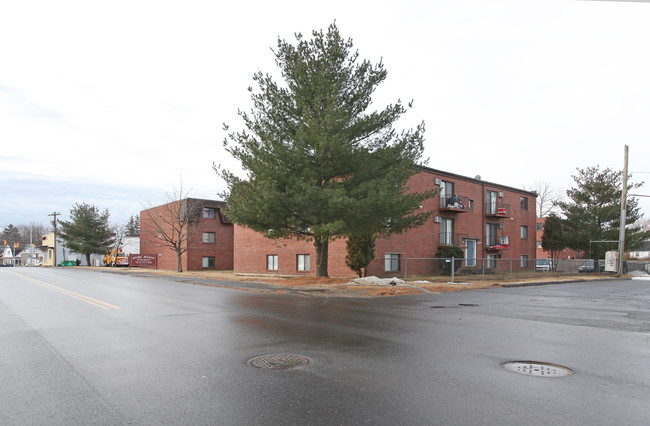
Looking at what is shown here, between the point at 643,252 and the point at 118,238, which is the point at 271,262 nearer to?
the point at 118,238

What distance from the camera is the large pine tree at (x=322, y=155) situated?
17766mm

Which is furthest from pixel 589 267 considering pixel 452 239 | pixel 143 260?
pixel 143 260

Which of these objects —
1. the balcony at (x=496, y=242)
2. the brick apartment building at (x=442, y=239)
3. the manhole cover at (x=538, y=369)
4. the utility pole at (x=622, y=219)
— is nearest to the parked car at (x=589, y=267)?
the utility pole at (x=622, y=219)

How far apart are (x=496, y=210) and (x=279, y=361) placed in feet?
118

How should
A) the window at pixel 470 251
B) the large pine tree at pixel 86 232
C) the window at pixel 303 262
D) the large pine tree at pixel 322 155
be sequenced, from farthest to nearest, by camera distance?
the large pine tree at pixel 86 232 → the window at pixel 470 251 → the window at pixel 303 262 → the large pine tree at pixel 322 155

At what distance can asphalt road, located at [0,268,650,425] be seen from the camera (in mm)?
4105

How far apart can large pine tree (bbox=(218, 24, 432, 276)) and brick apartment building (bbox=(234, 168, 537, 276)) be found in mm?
7195

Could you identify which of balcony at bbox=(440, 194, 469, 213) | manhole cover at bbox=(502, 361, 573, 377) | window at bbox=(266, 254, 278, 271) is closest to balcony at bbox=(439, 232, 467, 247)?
balcony at bbox=(440, 194, 469, 213)

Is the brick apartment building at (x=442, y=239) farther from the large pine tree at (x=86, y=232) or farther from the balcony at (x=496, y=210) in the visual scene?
the large pine tree at (x=86, y=232)

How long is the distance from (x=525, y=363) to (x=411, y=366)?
1.65 meters

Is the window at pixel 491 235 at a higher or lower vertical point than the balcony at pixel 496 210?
lower

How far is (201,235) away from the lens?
151 ft

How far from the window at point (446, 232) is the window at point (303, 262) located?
10.5 metres

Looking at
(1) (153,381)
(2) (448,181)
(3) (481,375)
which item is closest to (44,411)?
(1) (153,381)
